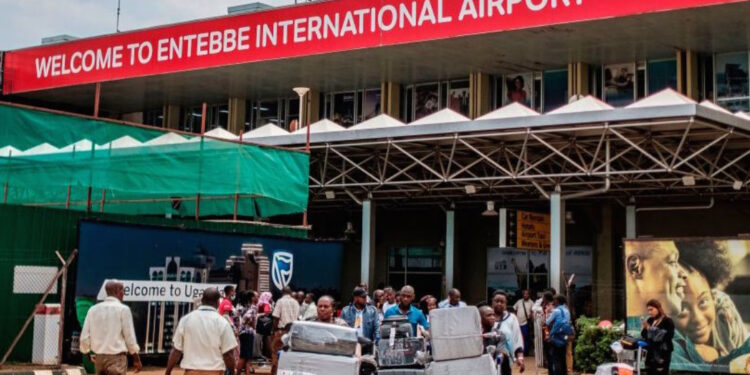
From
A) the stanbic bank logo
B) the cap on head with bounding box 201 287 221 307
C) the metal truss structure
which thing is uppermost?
the metal truss structure

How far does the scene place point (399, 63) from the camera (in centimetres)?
3603

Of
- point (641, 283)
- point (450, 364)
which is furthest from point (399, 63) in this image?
point (450, 364)

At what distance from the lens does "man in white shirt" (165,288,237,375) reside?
10.8 metres

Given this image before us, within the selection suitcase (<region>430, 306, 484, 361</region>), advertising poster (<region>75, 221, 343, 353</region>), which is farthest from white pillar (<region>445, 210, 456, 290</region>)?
suitcase (<region>430, 306, 484, 361</region>)

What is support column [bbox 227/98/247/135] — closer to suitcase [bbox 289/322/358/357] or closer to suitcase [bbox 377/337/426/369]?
suitcase [bbox 377/337/426/369]

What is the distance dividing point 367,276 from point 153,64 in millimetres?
13189

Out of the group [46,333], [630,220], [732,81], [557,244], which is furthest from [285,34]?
[46,333]

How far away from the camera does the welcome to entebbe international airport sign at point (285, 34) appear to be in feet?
103

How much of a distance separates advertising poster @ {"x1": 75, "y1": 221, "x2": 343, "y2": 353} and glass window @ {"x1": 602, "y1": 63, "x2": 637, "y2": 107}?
14.7 metres

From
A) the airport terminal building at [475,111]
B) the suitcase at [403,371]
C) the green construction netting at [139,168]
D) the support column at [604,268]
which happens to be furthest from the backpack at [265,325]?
the support column at [604,268]

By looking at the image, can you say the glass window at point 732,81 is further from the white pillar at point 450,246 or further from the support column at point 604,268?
the white pillar at point 450,246

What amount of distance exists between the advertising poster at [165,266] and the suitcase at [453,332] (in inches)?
387

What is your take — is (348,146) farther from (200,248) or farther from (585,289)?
(585,289)

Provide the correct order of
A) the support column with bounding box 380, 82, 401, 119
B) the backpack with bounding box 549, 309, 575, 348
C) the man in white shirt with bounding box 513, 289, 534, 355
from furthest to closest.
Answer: the support column with bounding box 380, 82, 401, 119, the man in white shirt with bounding box 513, 289, 534, 355, the backpack with bounding box 549, 309, 575, 348
